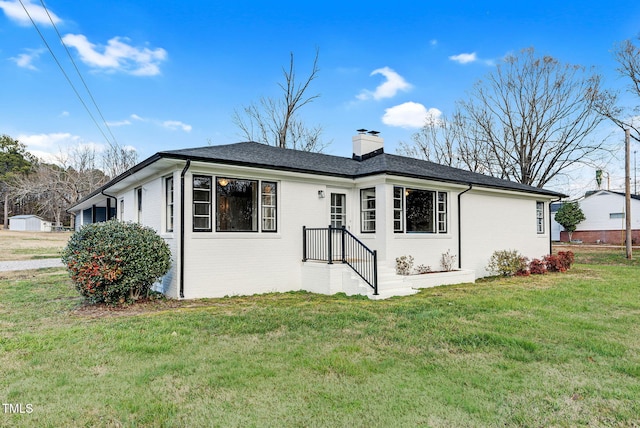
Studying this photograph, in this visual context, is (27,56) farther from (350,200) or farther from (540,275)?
(540,275)

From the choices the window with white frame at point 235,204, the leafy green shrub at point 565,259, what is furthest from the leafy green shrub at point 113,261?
the leafy green shrub at point 565,259

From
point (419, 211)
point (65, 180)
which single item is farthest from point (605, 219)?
point (65, 180)

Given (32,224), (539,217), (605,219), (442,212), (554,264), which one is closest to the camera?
(442,212)

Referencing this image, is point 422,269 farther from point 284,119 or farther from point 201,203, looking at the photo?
point 284,119

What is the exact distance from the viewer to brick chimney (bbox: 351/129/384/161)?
41.8ft

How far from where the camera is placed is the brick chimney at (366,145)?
12742 mm

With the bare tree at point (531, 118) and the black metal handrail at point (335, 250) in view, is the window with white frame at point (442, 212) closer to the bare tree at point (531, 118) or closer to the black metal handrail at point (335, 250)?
the black metal handrail at point (335, 250)

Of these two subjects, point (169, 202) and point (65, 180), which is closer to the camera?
point (169, 202)

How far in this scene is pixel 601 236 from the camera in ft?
96.2

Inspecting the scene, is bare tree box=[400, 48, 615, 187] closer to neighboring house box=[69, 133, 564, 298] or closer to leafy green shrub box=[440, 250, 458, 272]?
neighboring house box=[69, 133, 564, 298]

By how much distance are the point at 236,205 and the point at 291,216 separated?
1408 millimetres

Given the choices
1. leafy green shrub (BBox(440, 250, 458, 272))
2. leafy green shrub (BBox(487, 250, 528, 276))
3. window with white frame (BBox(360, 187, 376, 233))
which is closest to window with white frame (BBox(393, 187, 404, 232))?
window with white frame (BBox(360, 187, 376, 233))

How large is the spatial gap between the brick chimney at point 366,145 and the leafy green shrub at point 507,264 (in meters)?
5.04

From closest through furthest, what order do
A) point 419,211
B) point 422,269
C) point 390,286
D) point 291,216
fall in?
point 390,286 < point 291,216 < point 422,269 < point 419,211
